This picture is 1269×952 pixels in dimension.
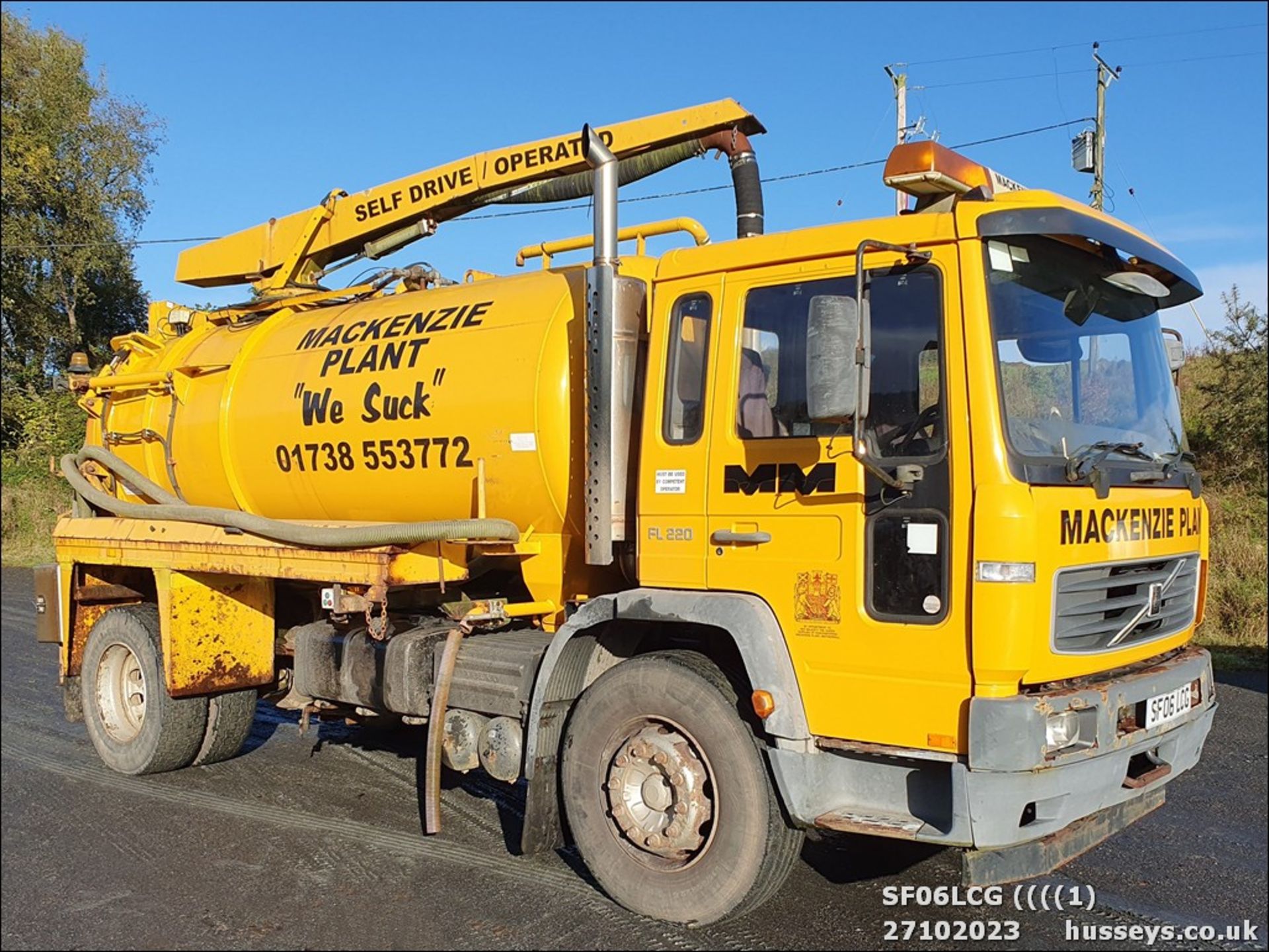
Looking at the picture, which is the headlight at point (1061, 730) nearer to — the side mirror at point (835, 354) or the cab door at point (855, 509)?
the cab door at point (855, 509)

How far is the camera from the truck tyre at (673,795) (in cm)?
400

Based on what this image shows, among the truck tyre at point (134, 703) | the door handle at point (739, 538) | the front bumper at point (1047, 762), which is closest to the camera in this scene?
the front bumper at point (1047, 762)

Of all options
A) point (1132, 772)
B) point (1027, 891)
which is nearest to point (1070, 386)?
point (1132, 772)

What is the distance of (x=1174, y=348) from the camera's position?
16.5 feet

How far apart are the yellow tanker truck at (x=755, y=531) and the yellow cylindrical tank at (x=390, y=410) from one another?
24 mm

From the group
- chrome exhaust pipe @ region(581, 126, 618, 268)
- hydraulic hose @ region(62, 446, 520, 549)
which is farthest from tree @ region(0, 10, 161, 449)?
chrome exhaust pipe @ region(581, 126, 618, 268)

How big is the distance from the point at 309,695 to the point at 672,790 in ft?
9.61

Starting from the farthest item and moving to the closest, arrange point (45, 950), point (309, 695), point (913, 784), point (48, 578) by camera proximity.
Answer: point (48, 578)
point (309, 695)
point (45, 950)
point (913, 784)

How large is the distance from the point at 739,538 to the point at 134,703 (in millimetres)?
4956

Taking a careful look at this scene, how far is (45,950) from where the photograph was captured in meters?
4.09

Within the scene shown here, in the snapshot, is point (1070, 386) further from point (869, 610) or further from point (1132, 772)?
point (1132, 772)

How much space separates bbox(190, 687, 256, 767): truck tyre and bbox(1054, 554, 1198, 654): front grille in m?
5.18

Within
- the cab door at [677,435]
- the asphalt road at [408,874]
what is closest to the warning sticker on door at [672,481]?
the cab door at [677,435]

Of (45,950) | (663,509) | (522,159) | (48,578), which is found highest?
(522,159)
